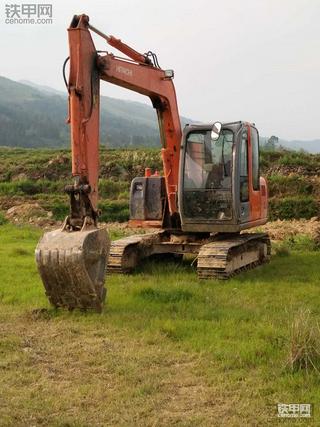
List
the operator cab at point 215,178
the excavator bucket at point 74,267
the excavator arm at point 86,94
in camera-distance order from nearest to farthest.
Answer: the excavator bucket at point 74,267, the excavator arm at point 86,94, the operator cab at point 215,178

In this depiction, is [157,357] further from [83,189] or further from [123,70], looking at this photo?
[123,70]

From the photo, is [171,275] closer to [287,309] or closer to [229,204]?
[229,204]

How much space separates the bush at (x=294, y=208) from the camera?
71.4 ft

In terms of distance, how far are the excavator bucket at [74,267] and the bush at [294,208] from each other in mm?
15137

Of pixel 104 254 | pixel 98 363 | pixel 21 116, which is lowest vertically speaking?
pixel 98 363

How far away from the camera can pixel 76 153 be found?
7.96 metres

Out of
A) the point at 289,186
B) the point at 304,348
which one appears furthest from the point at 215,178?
the point at 289,186

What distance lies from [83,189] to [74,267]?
1.12 meters

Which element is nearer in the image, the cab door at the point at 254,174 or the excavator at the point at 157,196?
the excavator at the point at 157,196

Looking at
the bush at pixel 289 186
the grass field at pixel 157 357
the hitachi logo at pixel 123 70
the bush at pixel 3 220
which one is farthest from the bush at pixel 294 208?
the hitachi logo at pixel 123 70

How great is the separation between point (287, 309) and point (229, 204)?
299 centimetres

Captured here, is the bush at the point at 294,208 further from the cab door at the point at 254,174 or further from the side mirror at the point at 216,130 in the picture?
the side mirror at the point at 216,130

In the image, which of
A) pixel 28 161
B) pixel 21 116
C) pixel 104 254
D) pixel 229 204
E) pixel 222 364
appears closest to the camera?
pixel 222 364

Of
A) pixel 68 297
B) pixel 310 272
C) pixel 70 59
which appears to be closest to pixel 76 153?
pixel 70 59
